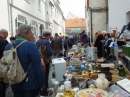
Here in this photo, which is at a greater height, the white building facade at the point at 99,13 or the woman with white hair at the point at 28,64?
the white building facade at the point at 99,13

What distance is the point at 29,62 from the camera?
2.25 m

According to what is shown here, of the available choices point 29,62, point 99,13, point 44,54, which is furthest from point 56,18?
point 29,62

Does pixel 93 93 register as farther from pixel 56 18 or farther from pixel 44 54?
pixel 56 18

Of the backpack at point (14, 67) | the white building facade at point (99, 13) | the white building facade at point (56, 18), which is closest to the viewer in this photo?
the backpack at point (14, 67)

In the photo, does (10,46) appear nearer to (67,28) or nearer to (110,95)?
(110,95)

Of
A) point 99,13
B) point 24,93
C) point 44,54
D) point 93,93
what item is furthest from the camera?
point 99,13

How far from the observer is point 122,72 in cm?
276

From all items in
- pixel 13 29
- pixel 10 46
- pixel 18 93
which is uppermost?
pixel 13 29

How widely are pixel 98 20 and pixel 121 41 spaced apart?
8117mm

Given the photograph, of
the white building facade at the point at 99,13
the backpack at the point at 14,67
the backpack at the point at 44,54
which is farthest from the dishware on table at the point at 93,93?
the white building facade at the point at 99,13

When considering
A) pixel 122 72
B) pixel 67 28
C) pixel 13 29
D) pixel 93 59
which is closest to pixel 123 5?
pixel 93 59

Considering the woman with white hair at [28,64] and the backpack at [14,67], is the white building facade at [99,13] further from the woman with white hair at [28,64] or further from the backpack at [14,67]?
the backpack at [14,67]

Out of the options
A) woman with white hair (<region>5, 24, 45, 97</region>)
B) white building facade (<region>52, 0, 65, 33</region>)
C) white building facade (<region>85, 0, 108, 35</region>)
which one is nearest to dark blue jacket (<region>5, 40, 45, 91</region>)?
woman with white hair (<region>5, 24, 45, 97</region>)

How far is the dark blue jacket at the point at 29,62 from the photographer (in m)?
Answer: 2.19
